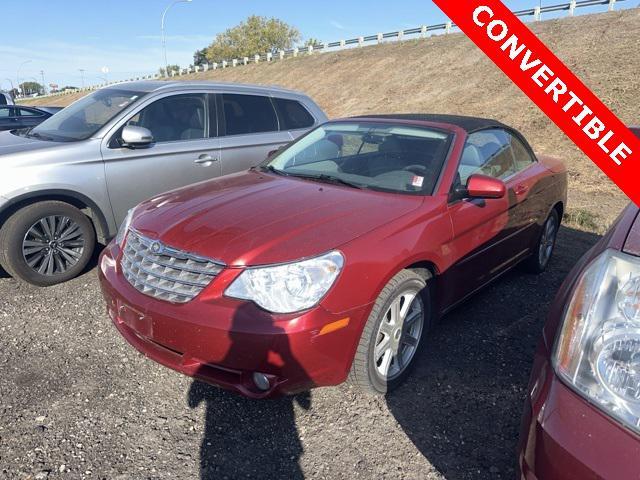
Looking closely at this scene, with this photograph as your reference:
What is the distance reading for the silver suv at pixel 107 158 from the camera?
400cm

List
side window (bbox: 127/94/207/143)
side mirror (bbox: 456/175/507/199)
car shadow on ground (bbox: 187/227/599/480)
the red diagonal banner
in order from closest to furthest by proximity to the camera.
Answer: the red diagonal banner
car shadow on ground (bbox: 187/227/599/480)
side mirror (bbox: 456/175/507/199)
side window (bbox: 127/94/207/143)

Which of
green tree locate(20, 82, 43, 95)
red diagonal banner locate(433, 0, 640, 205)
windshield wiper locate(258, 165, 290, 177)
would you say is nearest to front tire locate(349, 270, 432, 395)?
windshield wiper locate(258, 165, 290, 177)

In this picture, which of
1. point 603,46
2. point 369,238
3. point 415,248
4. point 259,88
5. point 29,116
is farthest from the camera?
point 603,46

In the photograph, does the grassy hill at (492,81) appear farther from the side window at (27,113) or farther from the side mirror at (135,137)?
the side window at (27,113)

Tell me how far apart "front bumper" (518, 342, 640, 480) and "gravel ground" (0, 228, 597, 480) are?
73cm

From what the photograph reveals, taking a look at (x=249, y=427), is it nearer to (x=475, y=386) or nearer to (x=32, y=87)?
(x=475, y=386)

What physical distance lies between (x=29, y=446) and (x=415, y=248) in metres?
2.24

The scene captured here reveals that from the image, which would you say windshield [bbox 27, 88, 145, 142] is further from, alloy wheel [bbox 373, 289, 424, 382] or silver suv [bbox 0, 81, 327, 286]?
alloy wheel [bbox 373, 289, 424, 382]

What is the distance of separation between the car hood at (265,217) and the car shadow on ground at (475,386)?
102 centimetres

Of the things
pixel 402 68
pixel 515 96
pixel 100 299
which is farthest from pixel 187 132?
pixel 402 68

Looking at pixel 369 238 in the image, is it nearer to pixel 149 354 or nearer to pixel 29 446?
pixel 149 354

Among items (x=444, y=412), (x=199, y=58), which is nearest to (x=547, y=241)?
(x=444, y=412)

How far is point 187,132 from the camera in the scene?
4.99m

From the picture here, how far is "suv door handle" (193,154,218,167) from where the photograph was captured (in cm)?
495
